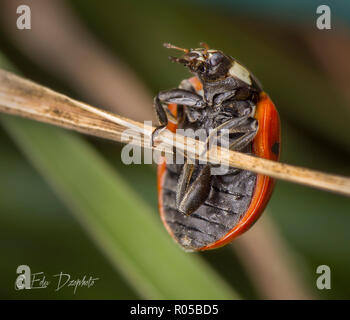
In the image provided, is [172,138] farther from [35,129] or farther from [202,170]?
[35,129]

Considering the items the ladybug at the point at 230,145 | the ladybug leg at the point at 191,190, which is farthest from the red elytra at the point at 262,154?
the ladybug leg at the point at 191,190

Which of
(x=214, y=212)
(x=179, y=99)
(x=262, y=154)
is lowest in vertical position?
(x=214, y=212)

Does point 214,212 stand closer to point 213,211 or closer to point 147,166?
point 213,211


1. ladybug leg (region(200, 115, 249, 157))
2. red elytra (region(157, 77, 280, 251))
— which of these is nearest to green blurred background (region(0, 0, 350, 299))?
red elytra (region(157, 77, 280, 251))

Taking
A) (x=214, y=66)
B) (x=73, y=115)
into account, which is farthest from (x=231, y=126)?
(x=73, y=115)

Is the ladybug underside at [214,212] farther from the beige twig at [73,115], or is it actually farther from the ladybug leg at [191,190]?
the beige twig at [73,115]

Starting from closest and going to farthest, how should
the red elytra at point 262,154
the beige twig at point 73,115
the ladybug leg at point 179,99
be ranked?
the beige twig at point 73,115
the red elytra at point 262,154
the ladybug leg at point 179,99

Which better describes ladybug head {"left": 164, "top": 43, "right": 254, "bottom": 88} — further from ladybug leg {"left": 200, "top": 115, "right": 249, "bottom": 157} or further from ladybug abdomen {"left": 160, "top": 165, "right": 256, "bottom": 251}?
ladybug abdomen {"left": 160, "top": 165, "right": 256, "bottom": 251}

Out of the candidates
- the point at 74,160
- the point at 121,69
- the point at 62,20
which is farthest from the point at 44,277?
the point at 62,20
